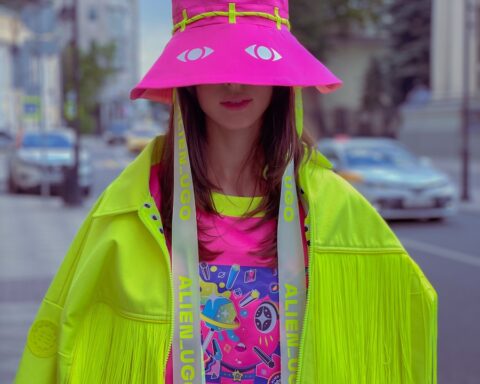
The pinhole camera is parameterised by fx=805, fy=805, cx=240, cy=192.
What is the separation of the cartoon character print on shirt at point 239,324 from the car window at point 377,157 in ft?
38.0

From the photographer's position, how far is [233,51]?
1.68 metres

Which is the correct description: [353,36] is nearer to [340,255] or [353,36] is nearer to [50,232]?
[50,232]

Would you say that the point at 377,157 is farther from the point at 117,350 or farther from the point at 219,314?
the point at 117,350

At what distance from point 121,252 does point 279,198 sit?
39cm

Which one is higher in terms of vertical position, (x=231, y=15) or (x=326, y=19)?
(x=326, y=19)

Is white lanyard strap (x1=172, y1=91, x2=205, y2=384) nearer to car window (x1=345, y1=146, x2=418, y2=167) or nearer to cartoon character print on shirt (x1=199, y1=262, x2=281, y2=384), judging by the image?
cartoon character print on shirt (x1=199, y1=262, x2=281, y2=384)

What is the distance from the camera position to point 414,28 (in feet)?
134

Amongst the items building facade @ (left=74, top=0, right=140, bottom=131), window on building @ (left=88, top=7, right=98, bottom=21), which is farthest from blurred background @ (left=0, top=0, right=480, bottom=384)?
window on building @ (left=88, top=7, right=98, bottom=21)

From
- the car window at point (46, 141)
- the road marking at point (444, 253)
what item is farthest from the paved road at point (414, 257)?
the car window at point (46, 141)

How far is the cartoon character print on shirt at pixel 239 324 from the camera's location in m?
1.74

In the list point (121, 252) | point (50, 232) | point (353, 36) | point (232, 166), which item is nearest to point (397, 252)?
point (232, 166)

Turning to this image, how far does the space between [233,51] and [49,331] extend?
709 mm

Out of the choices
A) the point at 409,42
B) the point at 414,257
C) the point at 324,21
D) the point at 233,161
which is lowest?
the point at 414,257

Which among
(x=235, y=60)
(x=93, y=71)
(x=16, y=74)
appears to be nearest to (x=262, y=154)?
(x=235, y=60)
